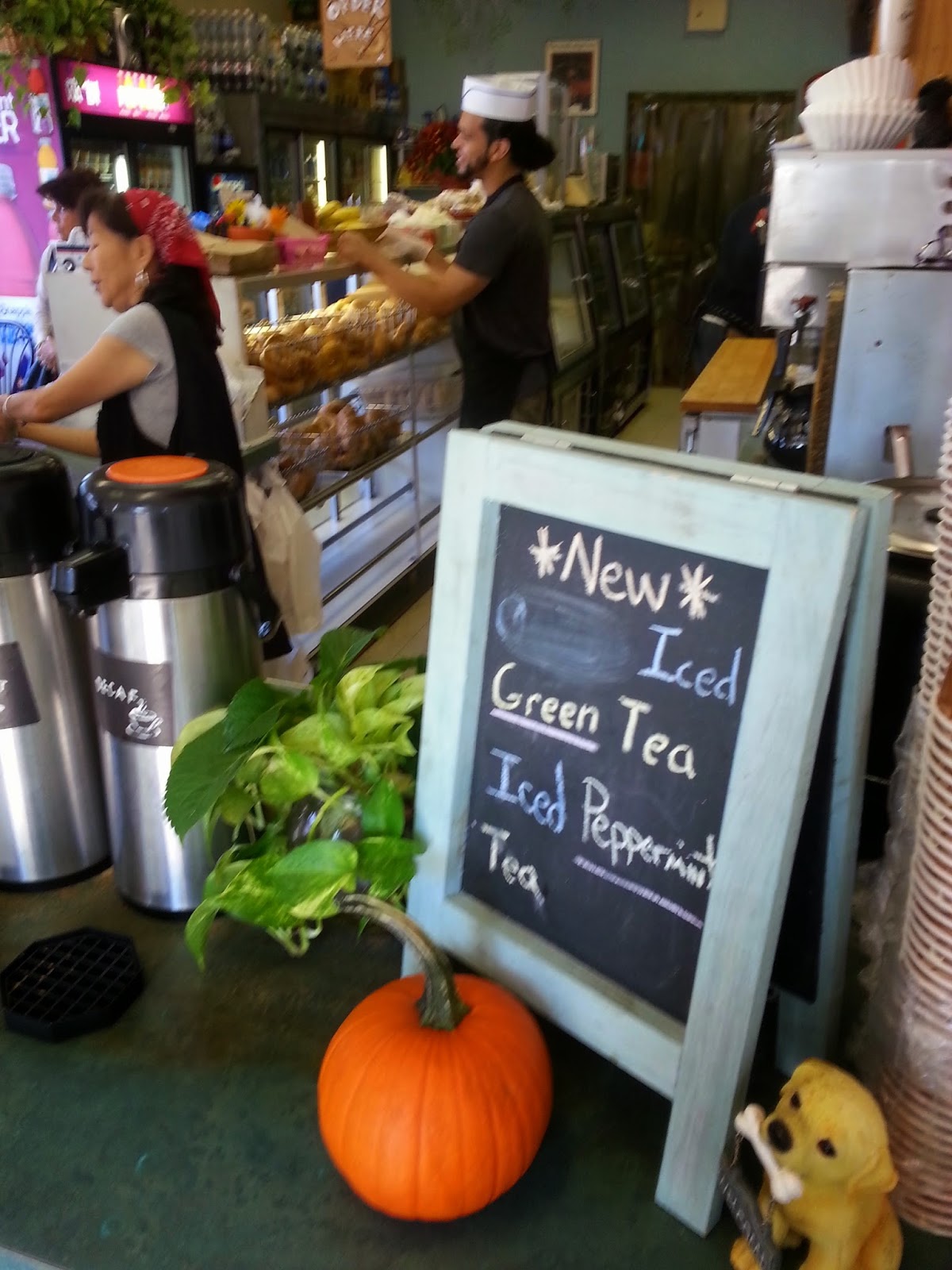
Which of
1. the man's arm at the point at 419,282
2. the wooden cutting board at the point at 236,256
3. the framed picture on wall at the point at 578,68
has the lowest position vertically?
the man's arm at the point at 419,282

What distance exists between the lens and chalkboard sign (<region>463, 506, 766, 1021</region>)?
0.72 metres

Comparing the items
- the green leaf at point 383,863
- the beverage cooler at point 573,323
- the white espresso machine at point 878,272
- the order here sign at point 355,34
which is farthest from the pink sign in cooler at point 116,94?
the green leaf at point 383,863

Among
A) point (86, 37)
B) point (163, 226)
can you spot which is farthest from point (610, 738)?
point (86, 37)

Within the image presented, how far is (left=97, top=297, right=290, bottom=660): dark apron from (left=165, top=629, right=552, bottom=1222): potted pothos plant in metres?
1.58

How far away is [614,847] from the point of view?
804 millimetres

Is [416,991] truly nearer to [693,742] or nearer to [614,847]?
[614,847]

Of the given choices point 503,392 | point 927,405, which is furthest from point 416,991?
point 503,392

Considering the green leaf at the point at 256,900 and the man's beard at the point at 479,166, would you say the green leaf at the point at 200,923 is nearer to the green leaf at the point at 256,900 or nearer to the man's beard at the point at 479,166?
the green leaf at the point at 256,900

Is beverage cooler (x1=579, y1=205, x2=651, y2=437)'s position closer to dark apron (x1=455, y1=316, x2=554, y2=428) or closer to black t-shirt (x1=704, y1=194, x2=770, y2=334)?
black t-shirt (x1=704, y1=194, x2=770, y2=334)

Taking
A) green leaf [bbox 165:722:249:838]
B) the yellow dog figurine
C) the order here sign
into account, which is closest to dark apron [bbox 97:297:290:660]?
green leaf [bbox 165:722:249:838]

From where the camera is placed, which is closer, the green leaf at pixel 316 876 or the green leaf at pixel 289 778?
the green leaf at pixel 316 876

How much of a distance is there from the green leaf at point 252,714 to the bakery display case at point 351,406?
6.81ft

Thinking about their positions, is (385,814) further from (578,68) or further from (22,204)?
(578,68)

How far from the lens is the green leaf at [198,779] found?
893mm
